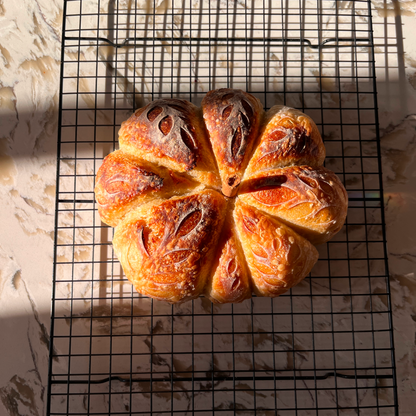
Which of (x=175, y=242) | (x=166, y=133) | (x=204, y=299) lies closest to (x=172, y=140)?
(x=166, y=133)

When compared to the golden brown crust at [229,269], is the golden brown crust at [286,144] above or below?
above

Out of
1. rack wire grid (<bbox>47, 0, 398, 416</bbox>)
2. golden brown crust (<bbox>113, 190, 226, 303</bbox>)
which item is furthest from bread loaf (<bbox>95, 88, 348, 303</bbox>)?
rack wire grid (<bbox>47, 0, 398, 416</bbox>)

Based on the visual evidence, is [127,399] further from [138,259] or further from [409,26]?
[409,26]

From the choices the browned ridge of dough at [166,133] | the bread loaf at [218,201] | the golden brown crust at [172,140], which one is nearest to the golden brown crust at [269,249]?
the bread loaf at [218,201]

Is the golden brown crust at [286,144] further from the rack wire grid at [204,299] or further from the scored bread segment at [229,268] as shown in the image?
the rack wire grid at [204,299]

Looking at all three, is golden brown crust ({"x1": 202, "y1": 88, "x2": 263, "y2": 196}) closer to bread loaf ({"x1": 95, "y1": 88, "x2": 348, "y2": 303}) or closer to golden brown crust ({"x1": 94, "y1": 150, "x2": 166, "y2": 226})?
bread loaf ({"x1": 95, "y1": 88, "x2": 348, "y2": 303})

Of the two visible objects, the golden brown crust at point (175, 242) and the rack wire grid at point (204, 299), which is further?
the rack wire grid at point (204, 299)

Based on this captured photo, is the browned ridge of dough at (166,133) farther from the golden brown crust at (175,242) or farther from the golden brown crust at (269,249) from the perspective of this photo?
the golden brown crust at (269,249)
